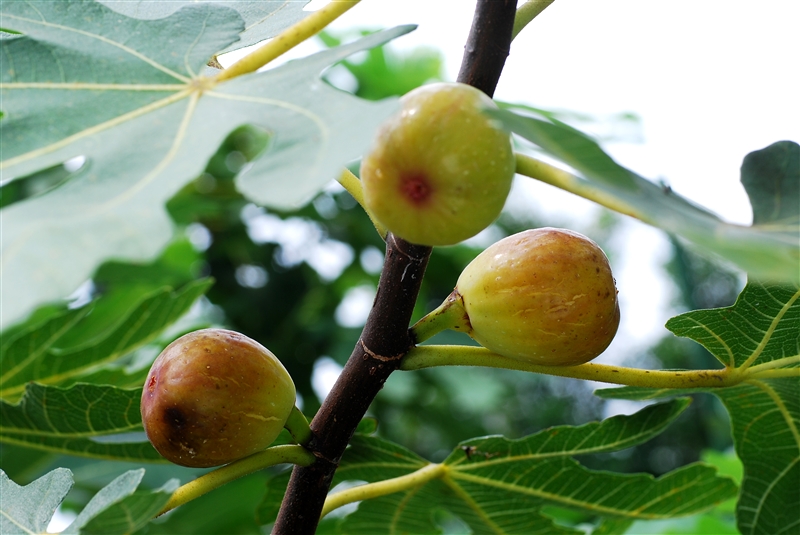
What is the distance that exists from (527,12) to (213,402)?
46cm

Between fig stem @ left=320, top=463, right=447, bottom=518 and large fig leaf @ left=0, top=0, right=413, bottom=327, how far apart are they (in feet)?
1.38

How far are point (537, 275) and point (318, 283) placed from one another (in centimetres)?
232

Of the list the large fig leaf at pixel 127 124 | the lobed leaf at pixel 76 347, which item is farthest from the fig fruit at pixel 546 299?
the lobed leaf at pixel 76 347

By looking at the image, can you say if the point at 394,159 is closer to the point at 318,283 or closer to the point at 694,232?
the point at 694,232

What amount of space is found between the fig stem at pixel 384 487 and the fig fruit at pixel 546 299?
0.28 m

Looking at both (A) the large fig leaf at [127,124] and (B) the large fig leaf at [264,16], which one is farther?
(B) the large fig leaf at [264,16]

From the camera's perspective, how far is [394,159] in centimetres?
56

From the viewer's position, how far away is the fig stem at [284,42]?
0.63m

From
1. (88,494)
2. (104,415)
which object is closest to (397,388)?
(88,494)

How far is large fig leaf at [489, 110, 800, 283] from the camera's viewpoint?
0.45 m

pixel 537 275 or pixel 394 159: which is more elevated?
pixel 394 159

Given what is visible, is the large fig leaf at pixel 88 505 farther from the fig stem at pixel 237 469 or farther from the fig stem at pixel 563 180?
the fig stem at pixel 563 180

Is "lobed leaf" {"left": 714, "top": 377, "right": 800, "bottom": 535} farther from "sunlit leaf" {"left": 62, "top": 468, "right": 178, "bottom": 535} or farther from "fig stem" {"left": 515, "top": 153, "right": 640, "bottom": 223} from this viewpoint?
"sunlit leaf" {"left": 62, "top": 468, "right": 178, "bottom": 535}

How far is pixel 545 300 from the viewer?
2.25 feet
